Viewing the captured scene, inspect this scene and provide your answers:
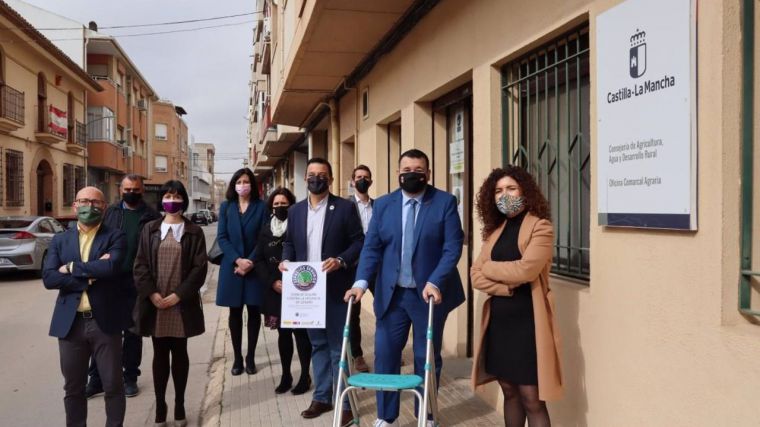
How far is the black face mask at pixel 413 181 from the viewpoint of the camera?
403 centimetres

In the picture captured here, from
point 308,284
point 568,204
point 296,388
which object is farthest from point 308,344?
point 568,204

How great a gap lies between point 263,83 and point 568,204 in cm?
2007

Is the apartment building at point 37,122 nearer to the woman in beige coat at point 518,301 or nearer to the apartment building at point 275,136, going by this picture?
the apartment building at point 275,136

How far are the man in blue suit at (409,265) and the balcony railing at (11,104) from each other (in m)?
20.4

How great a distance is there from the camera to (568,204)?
4184mm

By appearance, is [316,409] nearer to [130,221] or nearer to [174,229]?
[174,229]

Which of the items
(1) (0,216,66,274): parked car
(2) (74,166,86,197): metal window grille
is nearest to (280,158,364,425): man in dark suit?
(1) (0,216,66,274): parked car

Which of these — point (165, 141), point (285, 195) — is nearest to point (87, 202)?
point (285, 195)

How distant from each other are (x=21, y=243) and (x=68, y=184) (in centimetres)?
1466

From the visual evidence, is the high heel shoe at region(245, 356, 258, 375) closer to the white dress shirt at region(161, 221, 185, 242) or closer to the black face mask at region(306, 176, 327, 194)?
the white dress shirt at region(161, 221, 185, 242)

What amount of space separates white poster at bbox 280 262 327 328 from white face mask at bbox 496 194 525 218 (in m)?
1.65

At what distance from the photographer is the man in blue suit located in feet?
13.2

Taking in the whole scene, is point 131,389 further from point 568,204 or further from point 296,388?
point 568,204

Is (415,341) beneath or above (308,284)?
beneath
